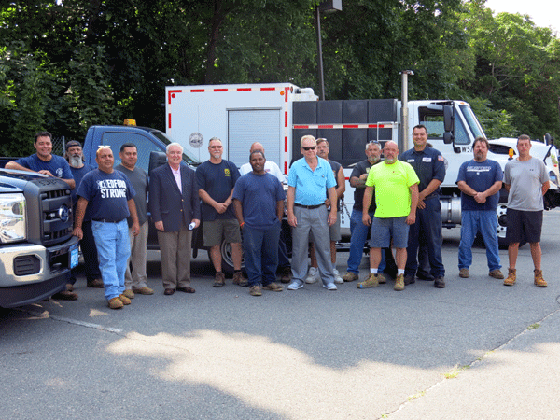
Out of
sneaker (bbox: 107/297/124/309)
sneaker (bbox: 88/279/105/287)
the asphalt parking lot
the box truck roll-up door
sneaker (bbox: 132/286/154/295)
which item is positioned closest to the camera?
the asphalt parking lot

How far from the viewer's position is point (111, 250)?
671cm

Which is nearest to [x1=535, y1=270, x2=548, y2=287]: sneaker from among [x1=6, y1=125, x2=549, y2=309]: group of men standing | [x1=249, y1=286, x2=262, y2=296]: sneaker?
[x1=6, y1=125, x2=549, y2=309]: group of men standing

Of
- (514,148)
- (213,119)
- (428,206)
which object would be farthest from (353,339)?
(514,148)

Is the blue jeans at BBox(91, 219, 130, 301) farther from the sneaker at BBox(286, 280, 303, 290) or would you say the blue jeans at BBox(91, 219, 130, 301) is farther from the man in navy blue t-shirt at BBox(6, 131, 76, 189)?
the sneaker at BBox(286, 280, 303, 290)

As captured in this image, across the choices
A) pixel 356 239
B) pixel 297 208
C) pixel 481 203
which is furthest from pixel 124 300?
pixel 481 203

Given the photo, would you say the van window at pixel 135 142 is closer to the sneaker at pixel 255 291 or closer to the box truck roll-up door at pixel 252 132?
the box truck roll-up door at pixel 252 132

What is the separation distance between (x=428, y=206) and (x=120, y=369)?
482cm

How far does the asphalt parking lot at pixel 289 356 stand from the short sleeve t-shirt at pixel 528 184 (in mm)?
1138

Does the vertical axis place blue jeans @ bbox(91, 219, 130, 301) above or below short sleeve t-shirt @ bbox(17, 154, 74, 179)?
below

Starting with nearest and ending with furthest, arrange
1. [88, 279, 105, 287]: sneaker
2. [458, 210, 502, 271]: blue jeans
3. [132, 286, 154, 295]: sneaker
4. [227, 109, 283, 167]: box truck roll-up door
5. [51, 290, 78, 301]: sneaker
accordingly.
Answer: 1. [51, 290, 78, 301]: sneaker
2. [132, 286, 154, 295]: sneaker
3. [88, 279, 105, 287]: sneaker
4. [458, 210, 502, 271]: blue jeans
5. [227, 109, 283, 167]: box truck roll-up door

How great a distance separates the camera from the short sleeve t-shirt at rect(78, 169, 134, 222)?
6.69 meters

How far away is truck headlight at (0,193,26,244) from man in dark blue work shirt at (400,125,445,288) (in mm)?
4796

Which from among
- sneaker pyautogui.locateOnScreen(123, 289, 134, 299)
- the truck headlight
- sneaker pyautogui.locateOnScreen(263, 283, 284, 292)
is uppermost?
the truck headlight

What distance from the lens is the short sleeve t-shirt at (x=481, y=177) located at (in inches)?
334
